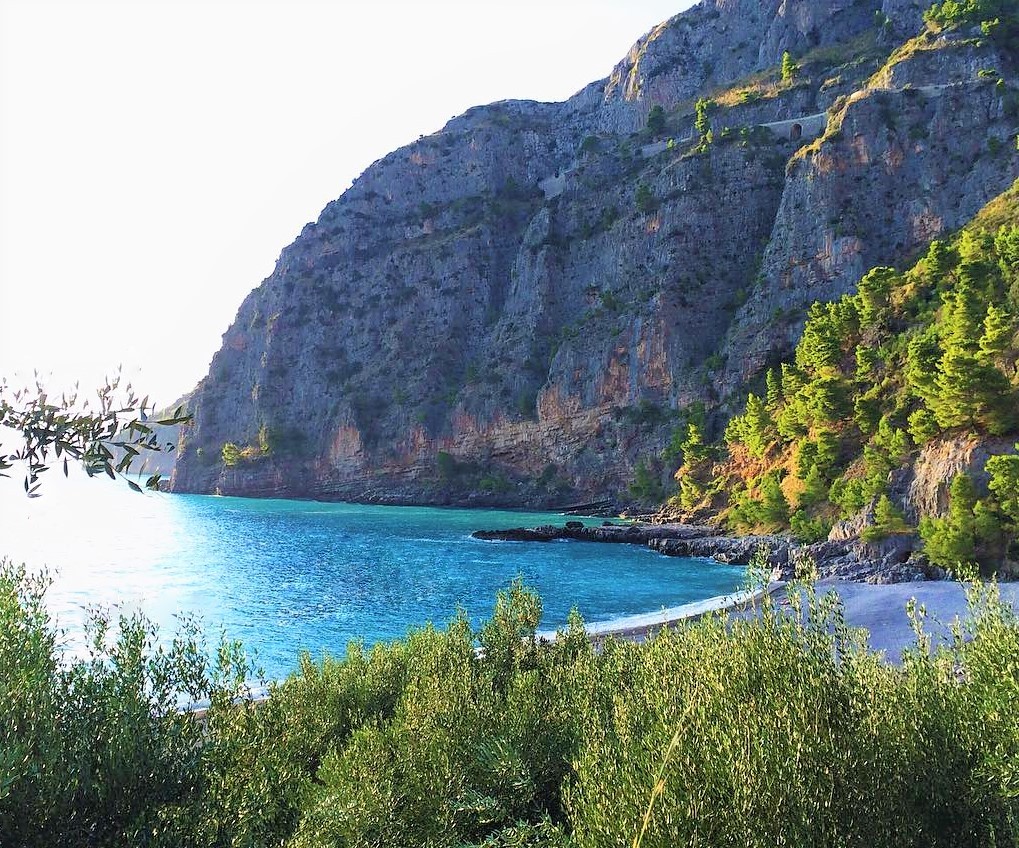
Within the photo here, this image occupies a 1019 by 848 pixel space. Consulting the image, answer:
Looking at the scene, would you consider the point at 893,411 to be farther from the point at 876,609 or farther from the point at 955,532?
the point at 876,609

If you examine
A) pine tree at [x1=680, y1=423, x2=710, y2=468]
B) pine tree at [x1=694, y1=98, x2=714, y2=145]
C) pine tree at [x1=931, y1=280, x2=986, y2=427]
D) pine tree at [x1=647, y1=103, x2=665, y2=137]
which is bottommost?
pine tree at [x1=680, y1=423, x2=710, y2=468]

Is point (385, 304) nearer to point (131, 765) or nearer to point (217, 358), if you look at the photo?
point (217, 358)

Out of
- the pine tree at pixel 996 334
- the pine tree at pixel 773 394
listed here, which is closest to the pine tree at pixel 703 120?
the pine tree at pixel 773 394

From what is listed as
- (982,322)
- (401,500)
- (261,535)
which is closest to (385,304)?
(401,500)

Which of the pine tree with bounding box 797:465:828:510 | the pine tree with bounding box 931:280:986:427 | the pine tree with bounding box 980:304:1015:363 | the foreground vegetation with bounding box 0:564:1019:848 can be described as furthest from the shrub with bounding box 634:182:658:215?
the foreground vegetation with bounding box 0:564:1019:848

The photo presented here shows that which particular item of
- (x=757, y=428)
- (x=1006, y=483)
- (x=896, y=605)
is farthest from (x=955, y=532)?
(x=757, y=428)

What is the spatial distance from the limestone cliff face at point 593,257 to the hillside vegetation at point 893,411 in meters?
18.3

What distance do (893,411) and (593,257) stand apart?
7459 centimetres

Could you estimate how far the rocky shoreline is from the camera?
43.2m

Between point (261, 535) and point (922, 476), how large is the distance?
68555 millimetres

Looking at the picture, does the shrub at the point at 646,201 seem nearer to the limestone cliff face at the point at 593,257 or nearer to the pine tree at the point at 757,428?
the limestone cliff face at the point at 593,257

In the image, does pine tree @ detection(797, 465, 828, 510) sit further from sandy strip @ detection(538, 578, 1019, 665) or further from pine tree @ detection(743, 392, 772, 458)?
sandy strip @ detection(538, 578, 1019, 665)

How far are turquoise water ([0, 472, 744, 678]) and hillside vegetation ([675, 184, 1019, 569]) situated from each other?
1194 cm

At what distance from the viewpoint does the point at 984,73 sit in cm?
8738
